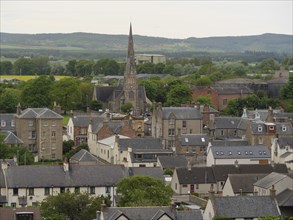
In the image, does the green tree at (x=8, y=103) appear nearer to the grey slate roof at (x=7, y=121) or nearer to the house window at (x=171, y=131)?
the grey slate roof at (x=7, y=121)

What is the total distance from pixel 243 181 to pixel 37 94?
204 feet

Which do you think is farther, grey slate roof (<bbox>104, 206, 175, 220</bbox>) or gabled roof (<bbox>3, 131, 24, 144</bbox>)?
gabled roof (<bbox>3, 131, 24, 144</bbox>)

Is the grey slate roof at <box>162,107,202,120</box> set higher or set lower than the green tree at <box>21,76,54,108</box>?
higher

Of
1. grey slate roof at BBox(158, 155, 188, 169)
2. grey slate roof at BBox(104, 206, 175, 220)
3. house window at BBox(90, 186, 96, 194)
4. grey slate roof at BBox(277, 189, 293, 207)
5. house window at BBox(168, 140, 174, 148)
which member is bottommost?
house window at BBox(168, 140, 174, 148)

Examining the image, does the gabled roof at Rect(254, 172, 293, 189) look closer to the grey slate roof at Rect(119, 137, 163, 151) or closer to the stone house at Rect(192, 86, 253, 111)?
the grey slate roof at Rect(119, 137, 163, 151)

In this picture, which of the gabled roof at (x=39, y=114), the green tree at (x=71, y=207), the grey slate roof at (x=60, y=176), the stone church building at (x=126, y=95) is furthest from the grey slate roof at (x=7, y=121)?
the green tree at (x=71, y=207)

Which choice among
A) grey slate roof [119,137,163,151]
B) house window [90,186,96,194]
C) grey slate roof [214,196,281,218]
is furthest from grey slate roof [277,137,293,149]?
grey slate roof [214,196,281,218]

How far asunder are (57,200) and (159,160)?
85.7 feet

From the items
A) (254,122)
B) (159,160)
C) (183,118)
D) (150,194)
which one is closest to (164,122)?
(183,118)

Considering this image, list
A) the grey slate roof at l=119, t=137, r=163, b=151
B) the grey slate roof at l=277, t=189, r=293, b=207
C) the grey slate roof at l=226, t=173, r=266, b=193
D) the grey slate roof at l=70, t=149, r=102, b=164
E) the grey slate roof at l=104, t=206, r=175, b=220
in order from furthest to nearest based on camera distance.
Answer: the grey slate roof at l=119, t=137, r=163, b=151 → the grey slate roof at l=70, t=149, r=102, b=164 → the grey slate roof at l=226, t=173, r=266, b=193 → the grey slate roof at l=277, t=189, r=293, b=207 → the grey slate roof at l=104, t=206, r=175, b=220

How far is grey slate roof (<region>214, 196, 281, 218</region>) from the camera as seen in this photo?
5672 cm

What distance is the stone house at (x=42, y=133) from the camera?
307 feet

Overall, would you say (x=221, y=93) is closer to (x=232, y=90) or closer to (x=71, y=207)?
(x=232, y=90)

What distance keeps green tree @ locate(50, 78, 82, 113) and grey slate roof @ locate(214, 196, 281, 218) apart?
237ft
